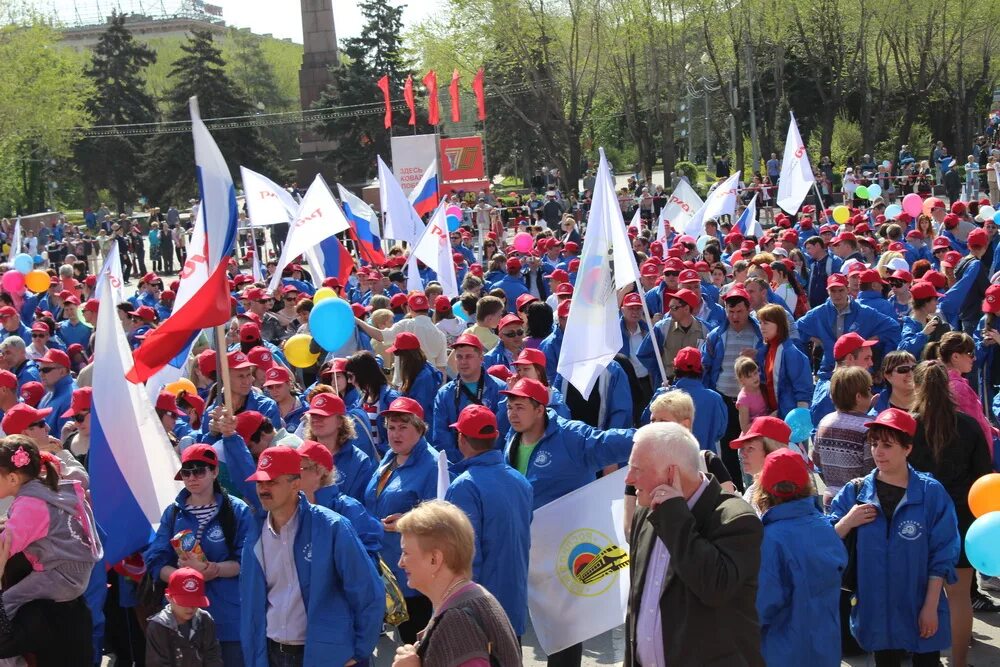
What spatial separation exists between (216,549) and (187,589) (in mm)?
341

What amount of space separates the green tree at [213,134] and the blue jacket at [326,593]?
5664 cm

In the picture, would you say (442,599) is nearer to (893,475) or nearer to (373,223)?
(893,475)

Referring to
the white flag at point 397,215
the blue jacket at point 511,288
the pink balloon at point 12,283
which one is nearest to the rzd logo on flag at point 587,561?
the blue jacket at point 511,288

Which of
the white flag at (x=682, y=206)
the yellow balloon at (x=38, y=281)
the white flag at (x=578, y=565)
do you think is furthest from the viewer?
the white flag at (x=682, y=206)

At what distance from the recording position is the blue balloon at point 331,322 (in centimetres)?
1034

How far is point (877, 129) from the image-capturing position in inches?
1918

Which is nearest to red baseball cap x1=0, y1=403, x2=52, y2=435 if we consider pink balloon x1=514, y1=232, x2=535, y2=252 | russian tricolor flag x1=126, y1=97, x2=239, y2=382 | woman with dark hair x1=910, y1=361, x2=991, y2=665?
russian tricolor flag x1=126, y1=97, x2=239, y2=382

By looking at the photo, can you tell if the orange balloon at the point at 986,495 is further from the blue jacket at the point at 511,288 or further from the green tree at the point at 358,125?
the green tree at the point at 358,125

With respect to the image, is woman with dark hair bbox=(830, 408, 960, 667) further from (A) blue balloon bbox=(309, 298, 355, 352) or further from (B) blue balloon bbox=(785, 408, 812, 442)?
(A) blue balloon bbox=(309, 298, 355, 352)

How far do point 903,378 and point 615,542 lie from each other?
2077 mm

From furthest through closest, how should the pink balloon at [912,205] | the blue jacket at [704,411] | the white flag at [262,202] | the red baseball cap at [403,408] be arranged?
the pink balloon at [912,205] → the white flag at [262,202] → the blue jacket at [704,411] → the red baseball cap at [403,408]

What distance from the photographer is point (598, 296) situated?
26.2 feet

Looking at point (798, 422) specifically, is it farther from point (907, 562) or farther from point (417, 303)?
point (417, 303)

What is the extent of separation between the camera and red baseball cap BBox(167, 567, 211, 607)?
5473 millimetres
